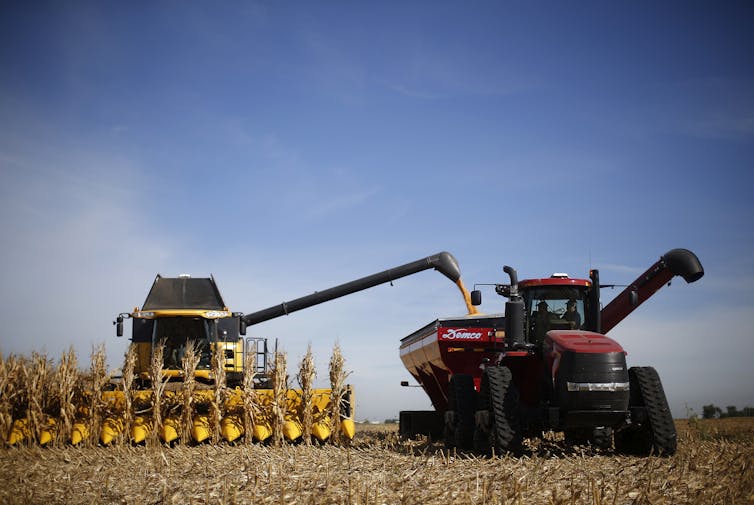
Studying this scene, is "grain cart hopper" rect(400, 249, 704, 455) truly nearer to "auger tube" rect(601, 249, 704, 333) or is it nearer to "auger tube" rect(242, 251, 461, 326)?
"auger tube" rect(601, 249, 704, 333)

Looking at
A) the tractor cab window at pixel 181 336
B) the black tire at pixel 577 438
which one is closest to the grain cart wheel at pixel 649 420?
the black tire at pixel 577 438

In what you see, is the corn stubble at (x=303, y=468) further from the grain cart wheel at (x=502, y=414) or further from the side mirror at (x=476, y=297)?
the side mirror at (x=476, y=297)

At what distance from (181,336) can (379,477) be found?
932cm

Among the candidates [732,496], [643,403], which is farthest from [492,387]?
[732,496]

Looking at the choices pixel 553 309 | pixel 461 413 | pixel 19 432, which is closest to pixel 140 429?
pixel 19 432

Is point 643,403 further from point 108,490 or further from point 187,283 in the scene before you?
point 187,283

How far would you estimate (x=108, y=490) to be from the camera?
8.37m

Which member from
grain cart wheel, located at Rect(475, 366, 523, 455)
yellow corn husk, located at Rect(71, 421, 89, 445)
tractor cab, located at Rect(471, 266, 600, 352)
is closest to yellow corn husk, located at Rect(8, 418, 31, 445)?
yellow corn husk, located at Rect(71, 421, 89, 445)

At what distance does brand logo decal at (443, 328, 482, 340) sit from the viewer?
14672mm

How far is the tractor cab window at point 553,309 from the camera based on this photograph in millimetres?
11945

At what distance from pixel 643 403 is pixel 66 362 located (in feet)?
35.1

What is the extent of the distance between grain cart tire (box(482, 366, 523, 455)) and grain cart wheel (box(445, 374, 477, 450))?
3.33ft

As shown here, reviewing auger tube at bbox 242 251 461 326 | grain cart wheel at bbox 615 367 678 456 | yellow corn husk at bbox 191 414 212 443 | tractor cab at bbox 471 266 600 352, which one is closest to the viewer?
grain cart wheel at bbox 615 367 678 456

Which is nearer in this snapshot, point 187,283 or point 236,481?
point 236,481
